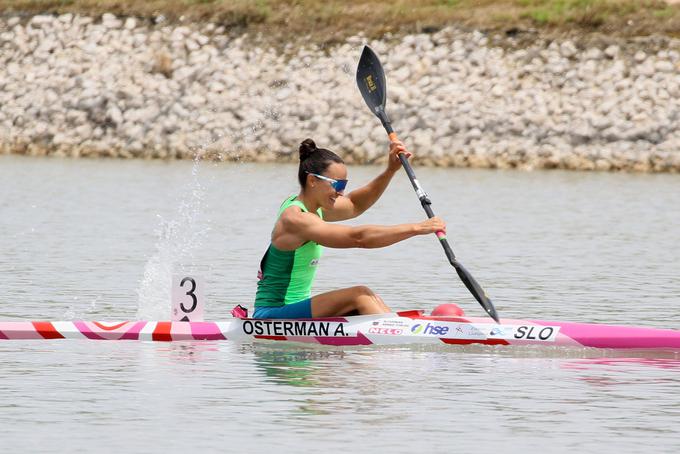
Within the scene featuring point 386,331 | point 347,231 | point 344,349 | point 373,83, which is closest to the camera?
point 347,231

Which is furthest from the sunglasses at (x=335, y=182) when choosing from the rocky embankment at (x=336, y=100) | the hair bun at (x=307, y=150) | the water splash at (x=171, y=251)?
the rocky embankment at (x=336, y=100)

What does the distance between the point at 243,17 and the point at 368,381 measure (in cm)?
3219

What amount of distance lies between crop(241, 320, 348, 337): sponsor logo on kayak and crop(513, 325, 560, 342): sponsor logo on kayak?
1.27 meters

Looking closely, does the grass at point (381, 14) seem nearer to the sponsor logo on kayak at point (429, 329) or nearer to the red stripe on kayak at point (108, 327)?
the sponsor logo on kayak at point (429, 329)

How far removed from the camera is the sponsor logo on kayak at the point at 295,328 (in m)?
12.1

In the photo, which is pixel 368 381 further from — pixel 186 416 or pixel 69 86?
pixel 69 86

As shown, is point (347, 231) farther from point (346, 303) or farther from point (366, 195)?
point (366, 195)

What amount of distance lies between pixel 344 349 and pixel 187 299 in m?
1.31

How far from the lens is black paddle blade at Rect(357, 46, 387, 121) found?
14828mm

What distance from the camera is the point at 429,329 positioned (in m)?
12.1

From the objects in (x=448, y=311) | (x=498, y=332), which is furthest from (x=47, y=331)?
(x=498, y=332)

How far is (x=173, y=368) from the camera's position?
1141 cm

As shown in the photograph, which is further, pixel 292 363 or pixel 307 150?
pixel 307 150

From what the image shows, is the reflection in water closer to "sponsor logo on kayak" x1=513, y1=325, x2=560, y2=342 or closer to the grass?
"sponsor logo on kayak" x1=513, y1=325, x2=560, y2=342
